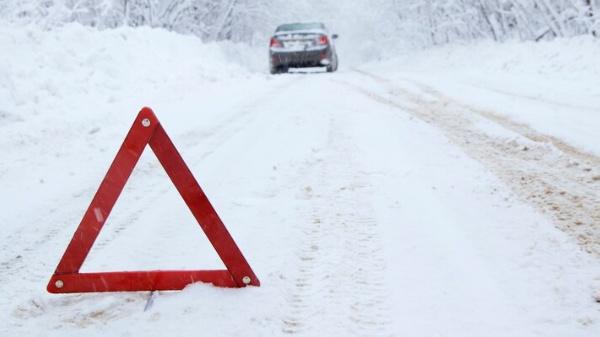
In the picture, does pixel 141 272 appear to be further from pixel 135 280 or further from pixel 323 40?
pixel 323 40

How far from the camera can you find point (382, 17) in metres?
39.1

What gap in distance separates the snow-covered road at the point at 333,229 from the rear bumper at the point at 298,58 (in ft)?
32.9

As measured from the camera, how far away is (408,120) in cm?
652

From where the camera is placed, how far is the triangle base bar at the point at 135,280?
95.9 inches

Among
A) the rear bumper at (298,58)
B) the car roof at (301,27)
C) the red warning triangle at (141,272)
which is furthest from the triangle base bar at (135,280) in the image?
the car roof at (301,27)

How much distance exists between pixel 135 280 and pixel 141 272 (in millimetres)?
43

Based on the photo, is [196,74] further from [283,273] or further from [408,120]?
[283,273]

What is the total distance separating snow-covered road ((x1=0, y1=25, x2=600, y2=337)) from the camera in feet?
7.19

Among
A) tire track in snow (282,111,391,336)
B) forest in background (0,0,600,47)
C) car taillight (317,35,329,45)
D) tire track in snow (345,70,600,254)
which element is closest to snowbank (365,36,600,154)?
tire track in snow (345,70,600,254)

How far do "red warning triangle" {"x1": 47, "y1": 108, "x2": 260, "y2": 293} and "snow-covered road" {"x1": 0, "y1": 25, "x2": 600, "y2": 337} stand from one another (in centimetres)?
6

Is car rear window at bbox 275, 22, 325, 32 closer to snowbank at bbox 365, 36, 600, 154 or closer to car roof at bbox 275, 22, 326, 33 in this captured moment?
car roof at bbox 275, 22, 326, 33

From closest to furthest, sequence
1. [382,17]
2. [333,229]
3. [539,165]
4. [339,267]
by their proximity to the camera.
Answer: [339,267] < [333,229] < [539,165] < [382,17]

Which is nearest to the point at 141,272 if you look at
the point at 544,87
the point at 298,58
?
the point at 544,87

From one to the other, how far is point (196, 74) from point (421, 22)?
20.7m
